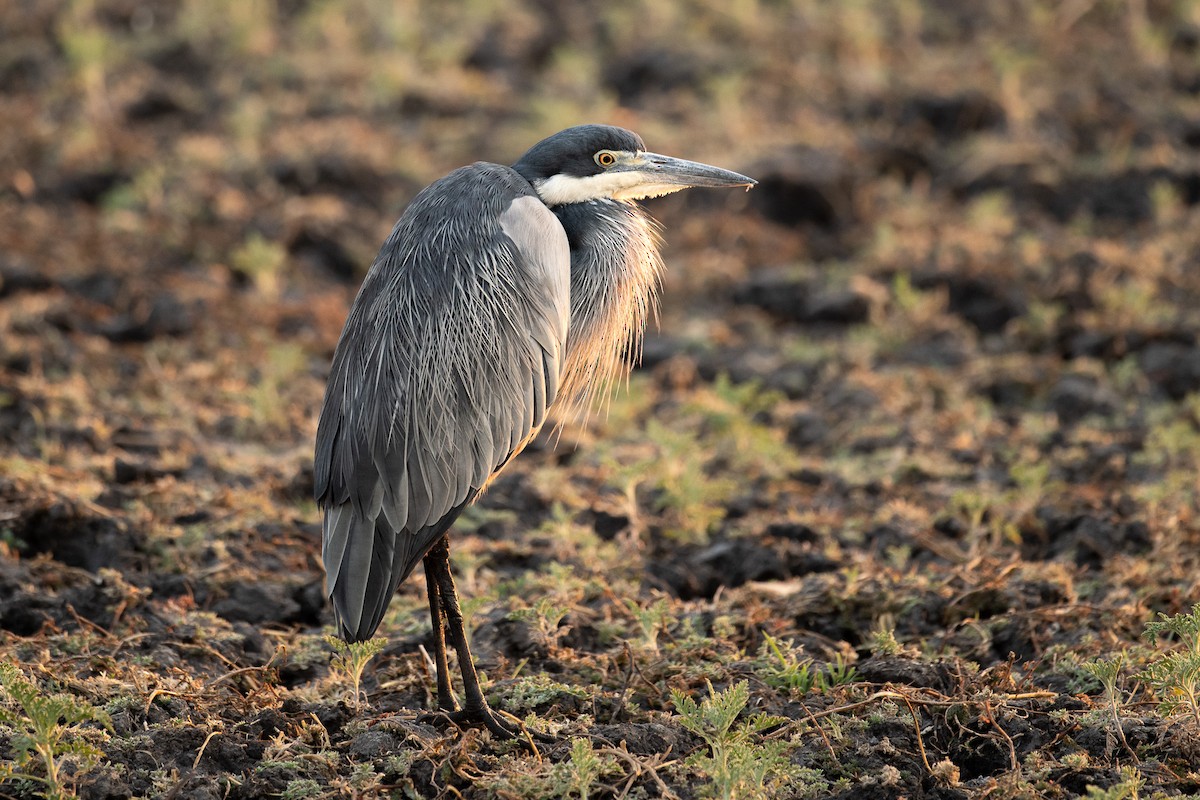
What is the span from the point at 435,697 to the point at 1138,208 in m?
6.26

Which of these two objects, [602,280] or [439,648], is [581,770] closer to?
[439,648]

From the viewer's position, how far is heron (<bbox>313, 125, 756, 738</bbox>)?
12.8 feet

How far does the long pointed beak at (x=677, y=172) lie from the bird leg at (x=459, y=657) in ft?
4.88

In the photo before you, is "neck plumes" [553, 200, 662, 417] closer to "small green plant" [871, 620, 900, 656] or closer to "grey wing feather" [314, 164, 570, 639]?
"grey wing feather" [314, 164, 570, 639]

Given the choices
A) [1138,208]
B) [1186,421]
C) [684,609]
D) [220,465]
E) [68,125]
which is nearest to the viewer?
[684,609]

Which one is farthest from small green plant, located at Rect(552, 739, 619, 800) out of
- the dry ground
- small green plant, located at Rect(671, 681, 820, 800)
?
small green plant, located at Rect(671, 681, 820, 800)

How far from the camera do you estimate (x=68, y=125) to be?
368 inches

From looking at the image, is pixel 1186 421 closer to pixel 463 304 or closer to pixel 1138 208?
pixel 1138 208

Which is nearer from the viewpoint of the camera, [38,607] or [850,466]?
[38,607]

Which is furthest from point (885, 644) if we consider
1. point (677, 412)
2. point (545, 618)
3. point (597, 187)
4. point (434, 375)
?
point (677, 412)

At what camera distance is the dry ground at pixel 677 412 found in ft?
11.9

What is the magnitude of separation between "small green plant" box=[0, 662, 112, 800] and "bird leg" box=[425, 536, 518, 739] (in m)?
0.93

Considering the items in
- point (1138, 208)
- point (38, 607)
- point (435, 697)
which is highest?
point (1138, 208)

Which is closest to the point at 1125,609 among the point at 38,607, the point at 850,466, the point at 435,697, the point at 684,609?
the point at 684,609
